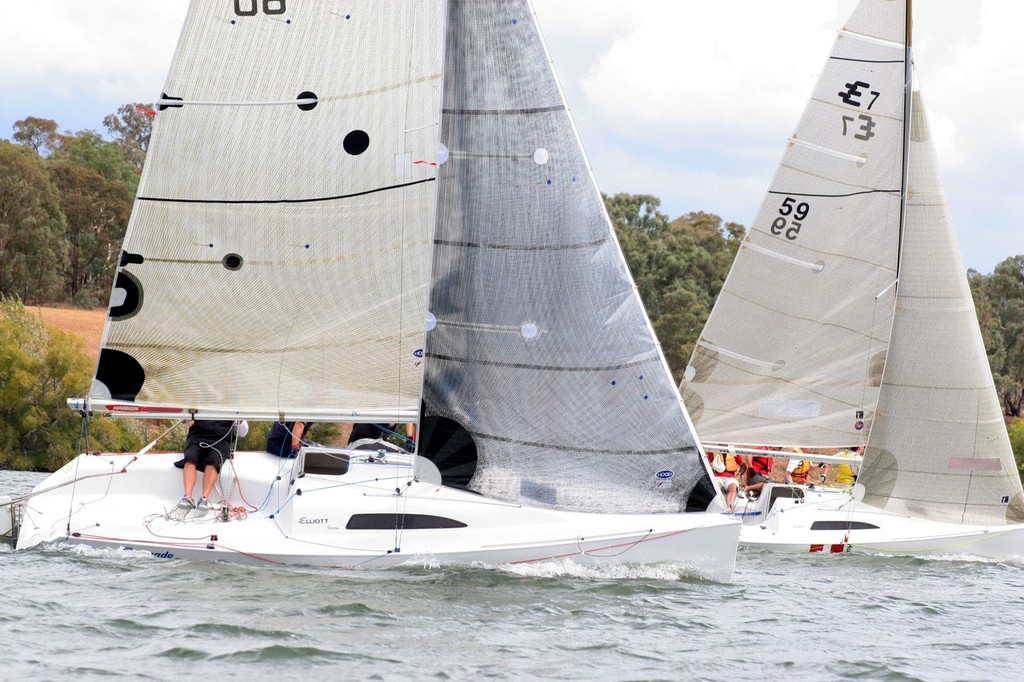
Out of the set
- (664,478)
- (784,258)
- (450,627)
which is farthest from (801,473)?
(450,627)

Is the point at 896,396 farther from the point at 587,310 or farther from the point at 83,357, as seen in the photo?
the point at 83,357

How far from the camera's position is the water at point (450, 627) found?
33.1 ft

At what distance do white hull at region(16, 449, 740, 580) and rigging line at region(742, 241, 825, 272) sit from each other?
7930 millimetres

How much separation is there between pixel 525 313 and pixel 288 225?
250cm

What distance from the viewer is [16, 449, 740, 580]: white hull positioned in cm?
1288

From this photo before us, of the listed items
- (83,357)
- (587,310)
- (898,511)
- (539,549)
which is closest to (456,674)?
(539,549)

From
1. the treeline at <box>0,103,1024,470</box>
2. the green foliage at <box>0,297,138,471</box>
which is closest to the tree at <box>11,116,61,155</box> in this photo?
the treeline at <box>0,103,1024,470</box>

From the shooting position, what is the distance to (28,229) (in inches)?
1948

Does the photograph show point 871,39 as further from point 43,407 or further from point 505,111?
point 43,407

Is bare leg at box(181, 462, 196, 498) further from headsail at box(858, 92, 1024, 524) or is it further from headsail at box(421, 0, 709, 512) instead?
headsail at box(858, 92, 1024, 524)

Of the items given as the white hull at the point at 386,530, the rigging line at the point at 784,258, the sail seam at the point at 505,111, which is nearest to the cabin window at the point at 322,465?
the white hull at the point at 386,530

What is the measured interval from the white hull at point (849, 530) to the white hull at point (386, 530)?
18.0 feet

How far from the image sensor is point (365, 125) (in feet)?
44.1

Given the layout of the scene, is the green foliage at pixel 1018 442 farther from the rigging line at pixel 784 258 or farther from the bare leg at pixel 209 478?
the bare leg at pixel 209 478
